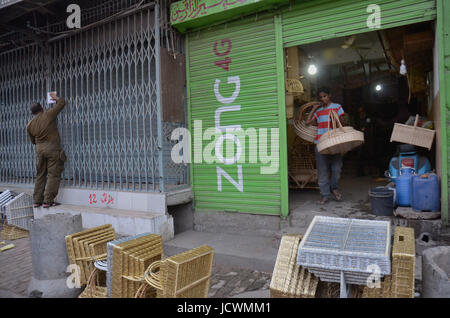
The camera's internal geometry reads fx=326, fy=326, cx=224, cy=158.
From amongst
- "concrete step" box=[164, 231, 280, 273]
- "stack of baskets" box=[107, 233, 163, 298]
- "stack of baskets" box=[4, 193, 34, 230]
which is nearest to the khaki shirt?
"stack of baskets" box=[4, 193, 34, 230]

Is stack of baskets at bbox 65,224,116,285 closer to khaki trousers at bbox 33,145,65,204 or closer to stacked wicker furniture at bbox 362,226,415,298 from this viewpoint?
stacked wicker furniture at bbox 362,226,415,298

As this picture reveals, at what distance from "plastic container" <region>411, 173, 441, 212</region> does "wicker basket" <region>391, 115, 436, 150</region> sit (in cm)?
69

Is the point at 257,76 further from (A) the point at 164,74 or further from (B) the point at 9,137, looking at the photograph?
(B) the point at 9,137

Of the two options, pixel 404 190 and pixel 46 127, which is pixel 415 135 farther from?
pixel 46 127

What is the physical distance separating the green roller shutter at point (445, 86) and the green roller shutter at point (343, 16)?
149 mm

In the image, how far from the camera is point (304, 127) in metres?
6.09

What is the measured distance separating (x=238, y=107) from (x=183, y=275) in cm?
356

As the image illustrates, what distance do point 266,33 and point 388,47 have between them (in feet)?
9.01

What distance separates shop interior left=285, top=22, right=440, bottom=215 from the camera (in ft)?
18.8

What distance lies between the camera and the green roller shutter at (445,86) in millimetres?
4102

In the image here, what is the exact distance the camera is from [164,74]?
18.7 feet

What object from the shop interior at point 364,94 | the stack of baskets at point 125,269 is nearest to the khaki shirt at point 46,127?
the stack of baskets at point 125,269

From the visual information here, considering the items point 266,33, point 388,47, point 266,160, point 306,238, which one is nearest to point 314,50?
point 388,47

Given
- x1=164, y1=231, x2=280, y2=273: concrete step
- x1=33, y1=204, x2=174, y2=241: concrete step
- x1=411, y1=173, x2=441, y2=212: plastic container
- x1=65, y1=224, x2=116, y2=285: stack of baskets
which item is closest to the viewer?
x1=65, y1=224, x2=116, y2=285: stack of baskets
